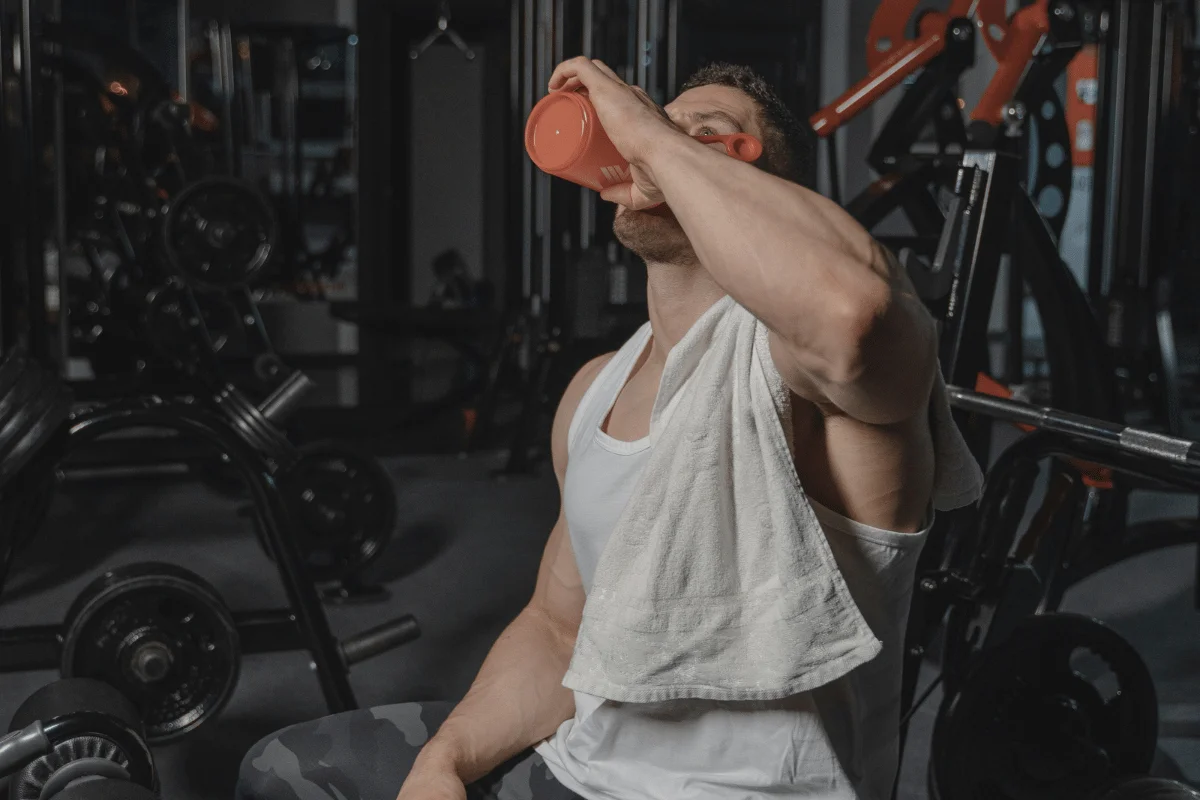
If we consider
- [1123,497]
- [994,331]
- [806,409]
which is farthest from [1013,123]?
[994,331]

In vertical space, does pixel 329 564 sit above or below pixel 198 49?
below

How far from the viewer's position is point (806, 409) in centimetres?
86

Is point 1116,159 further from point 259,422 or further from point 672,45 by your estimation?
point 259,422

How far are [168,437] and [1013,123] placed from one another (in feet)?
9.12

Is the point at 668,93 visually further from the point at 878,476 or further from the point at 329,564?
the point at 878,476

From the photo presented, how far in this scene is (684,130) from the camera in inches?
36.5

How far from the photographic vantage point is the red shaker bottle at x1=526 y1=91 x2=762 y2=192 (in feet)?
2.60

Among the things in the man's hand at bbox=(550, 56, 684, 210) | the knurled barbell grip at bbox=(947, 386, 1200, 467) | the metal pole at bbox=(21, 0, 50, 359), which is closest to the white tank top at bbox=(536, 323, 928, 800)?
the man's hand at bbox=(550, 56, 684, 210)

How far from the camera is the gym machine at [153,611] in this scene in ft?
5.82

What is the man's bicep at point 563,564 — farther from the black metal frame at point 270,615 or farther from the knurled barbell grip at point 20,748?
the black metal frame at point 270,615

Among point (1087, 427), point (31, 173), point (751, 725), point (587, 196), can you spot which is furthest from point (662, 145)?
point (587, 196)

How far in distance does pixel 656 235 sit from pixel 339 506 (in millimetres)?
2214

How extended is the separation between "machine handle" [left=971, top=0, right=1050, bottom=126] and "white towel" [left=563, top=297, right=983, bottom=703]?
1275mm

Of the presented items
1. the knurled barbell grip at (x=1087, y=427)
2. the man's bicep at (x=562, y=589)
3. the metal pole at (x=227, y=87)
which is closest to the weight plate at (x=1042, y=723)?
the knurled barbell grip at (x=1087, y=427)
